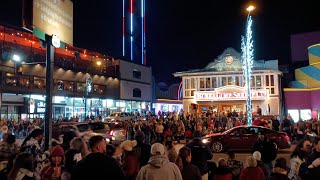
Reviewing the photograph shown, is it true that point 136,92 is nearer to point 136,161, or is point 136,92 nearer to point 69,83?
point 69,83

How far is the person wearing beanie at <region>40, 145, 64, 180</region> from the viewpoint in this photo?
5.18 m

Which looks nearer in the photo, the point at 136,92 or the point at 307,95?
the point at 307,95

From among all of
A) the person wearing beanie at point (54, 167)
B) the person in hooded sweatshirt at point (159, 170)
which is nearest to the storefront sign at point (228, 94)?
the person in hooded sweatshirt at point (159, 170)

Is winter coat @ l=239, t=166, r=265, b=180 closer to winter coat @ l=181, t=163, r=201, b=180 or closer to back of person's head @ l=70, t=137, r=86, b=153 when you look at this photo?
winter coat @ l=181, t=163, r=201, b=180

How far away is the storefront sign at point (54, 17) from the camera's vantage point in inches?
378

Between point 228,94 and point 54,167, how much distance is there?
33.4 meters

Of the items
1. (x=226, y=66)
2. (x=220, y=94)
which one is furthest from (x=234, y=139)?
(x=226, y=66)

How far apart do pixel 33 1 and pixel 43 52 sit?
107 feet

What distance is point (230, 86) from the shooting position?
1470 inches

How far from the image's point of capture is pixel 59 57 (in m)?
40.8

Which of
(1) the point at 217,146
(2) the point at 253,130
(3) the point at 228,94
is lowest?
(1) the point at 217,146

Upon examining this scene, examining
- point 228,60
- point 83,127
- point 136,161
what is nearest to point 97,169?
point 136,161

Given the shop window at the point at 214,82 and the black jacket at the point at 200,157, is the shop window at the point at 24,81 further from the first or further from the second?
the black jacket at the point at 200,157

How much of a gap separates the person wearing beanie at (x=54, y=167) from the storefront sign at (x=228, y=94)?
3327 cm
